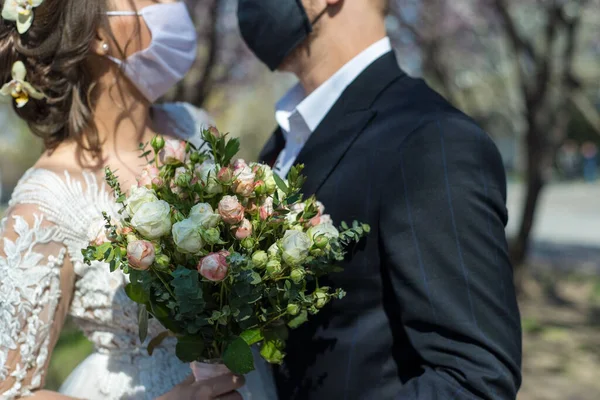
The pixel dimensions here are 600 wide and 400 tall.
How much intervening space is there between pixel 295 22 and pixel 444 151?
2.38 feet

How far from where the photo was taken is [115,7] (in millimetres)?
2234

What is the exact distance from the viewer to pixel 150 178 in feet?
5.35

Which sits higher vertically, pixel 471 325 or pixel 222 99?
pixel 471 325

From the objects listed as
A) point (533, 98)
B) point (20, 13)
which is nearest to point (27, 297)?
point (20, 13)

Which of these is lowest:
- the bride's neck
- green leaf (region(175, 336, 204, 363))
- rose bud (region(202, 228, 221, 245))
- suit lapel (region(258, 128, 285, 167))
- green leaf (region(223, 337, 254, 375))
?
green leaf (region(175, 336, 204, 363))

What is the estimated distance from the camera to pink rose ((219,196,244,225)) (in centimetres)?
144

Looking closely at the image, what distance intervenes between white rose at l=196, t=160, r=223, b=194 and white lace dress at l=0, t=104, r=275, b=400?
314 mm

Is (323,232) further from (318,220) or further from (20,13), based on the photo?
(20,13)

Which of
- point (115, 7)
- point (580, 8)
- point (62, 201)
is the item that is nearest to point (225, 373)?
point (62, 201)

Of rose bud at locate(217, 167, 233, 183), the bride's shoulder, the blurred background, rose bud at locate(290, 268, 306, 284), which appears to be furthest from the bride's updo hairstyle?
rose bud at locate(290, 268, 306, 284)

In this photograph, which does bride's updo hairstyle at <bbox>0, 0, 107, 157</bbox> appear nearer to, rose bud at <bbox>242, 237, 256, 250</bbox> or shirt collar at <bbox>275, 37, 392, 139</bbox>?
shirt collar at <bbox>275, 37, 392, 139</bbox>

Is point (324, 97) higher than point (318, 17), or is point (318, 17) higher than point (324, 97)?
point (318, 17)

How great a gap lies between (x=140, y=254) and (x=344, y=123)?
81 centimetres

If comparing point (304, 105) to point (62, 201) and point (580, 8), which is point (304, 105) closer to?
point (62, 201)
